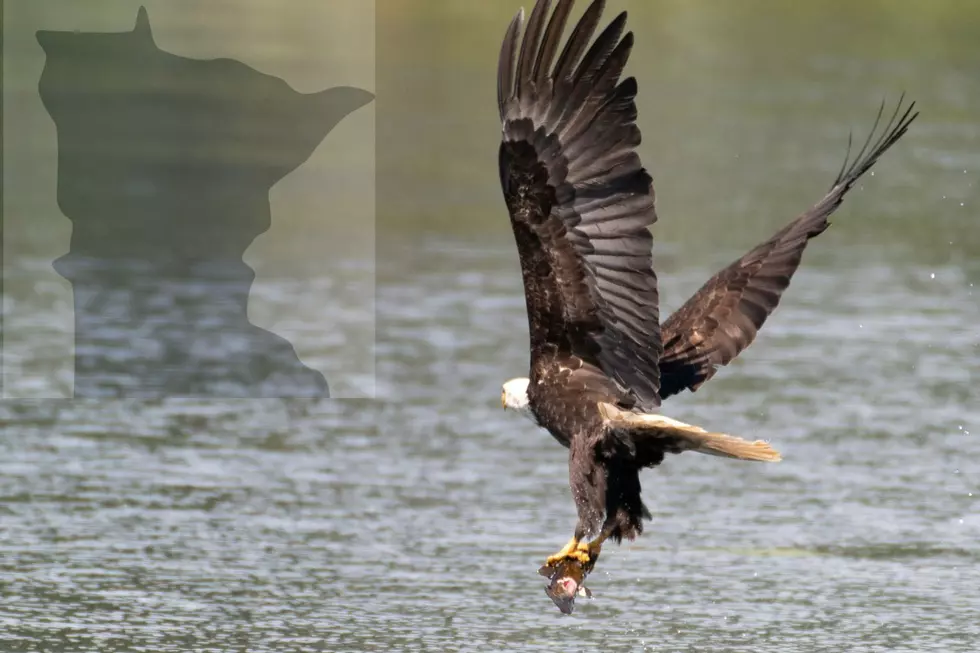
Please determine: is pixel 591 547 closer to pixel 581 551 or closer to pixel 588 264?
pixel 581 551

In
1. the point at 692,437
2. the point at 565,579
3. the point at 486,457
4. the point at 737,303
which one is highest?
the point at 737,303

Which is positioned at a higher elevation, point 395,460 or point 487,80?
point 487,80

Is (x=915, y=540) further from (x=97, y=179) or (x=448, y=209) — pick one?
(x=97, y=179)

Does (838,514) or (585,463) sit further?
(838,514)

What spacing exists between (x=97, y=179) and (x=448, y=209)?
2.45 m

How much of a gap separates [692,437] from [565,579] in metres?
0.72

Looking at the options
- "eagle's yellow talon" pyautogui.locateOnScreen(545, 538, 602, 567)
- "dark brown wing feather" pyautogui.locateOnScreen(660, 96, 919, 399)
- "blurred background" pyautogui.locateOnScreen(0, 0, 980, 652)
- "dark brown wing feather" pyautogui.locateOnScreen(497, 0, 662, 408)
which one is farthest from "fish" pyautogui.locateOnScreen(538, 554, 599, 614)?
"dark brown wing feather" pyautogui.locateOnScreen(660, 96, 919, 399)

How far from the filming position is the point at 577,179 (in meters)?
5.97

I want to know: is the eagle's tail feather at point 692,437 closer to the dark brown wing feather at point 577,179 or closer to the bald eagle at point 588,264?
the bald eagle at point 588,264

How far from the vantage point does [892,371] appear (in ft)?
32.9

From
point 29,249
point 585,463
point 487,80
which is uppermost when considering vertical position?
point 487,80

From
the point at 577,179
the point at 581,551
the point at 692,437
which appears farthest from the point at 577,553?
the point at 577,179

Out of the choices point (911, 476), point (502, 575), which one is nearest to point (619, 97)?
point (502, 575)

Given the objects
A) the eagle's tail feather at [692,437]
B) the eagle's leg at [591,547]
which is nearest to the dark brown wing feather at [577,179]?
the eagle's tail feather at [692,437]
